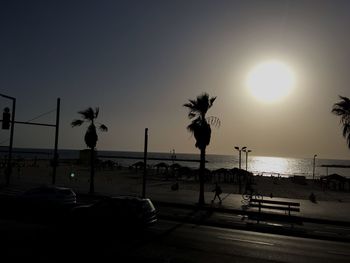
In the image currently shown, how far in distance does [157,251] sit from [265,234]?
21.9 ft

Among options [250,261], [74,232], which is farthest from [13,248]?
[250,261]

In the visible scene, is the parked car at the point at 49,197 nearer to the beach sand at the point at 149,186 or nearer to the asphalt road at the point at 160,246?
the asphalt road at the point at 160,246

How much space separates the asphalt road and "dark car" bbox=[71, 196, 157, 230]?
422mm

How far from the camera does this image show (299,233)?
17.7 metres

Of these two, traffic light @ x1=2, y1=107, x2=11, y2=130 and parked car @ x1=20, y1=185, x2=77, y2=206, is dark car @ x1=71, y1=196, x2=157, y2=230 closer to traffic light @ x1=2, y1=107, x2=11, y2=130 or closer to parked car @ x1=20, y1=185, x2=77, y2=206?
parked car @ x1=20, y1=185, x2=77, y2=206

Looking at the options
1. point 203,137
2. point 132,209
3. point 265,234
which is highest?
point 203,137

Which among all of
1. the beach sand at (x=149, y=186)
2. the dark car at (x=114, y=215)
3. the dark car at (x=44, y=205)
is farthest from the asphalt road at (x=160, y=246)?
the beach sand at (x=149, y=186)

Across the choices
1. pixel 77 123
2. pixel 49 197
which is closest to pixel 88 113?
pixel 77 123

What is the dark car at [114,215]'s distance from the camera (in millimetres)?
14969

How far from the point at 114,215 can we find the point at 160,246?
8.03ft

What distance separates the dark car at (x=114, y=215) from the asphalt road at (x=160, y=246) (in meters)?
0.42

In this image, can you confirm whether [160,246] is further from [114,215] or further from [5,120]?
[5,120]

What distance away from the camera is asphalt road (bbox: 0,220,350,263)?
11828mm

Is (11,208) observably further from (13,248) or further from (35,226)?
(13,248)
